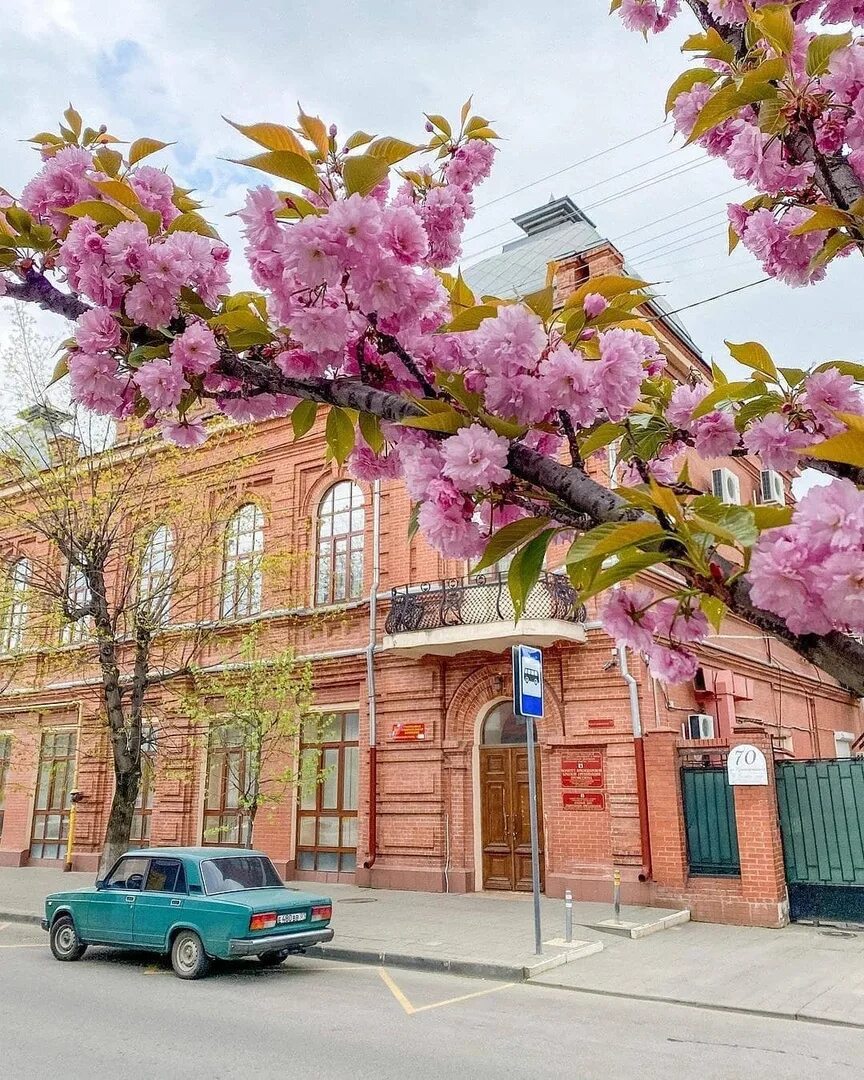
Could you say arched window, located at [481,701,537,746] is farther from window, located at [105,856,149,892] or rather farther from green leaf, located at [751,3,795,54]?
green leaf, located at [751,3,795,54]

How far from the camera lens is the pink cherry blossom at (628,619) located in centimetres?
212

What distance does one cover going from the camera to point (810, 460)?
94.3 inches

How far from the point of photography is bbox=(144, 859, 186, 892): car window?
1013cm

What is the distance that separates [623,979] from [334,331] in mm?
9098

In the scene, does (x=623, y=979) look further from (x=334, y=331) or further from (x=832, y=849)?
(x=334, y=331)

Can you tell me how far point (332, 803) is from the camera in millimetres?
17641

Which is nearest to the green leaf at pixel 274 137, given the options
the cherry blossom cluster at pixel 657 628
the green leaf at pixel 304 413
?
the green leaf at pixel 304 413

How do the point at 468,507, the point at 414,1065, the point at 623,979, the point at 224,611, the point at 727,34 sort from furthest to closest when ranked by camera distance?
the point at 224,611 → the point at 623,979 → the point at 414,1065 → the point at 727,34 → the point at 468,507

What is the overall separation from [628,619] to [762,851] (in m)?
11.8

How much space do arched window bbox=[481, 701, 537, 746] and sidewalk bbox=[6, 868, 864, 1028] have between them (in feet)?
9.22

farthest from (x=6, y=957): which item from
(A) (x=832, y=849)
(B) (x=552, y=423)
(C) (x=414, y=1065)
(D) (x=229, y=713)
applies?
(B) (x=552, y=423)

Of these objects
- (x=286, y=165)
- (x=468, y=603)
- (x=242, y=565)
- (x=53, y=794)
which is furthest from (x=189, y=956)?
(x=53, y=794)

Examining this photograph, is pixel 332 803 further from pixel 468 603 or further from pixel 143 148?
pixel 143 148

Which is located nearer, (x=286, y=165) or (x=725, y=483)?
(x=286, y=165)
